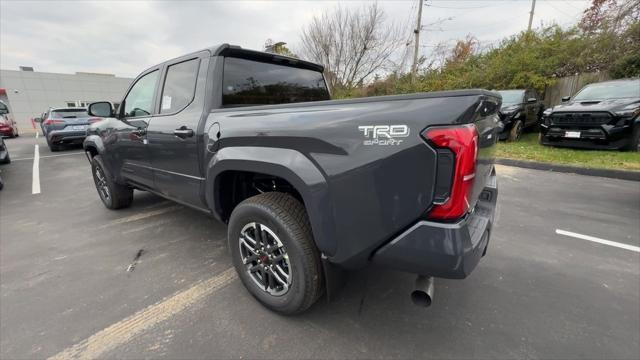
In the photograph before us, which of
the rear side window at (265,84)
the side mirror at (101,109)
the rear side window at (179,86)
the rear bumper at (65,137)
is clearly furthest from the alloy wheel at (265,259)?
the rear bumper at (65,137)

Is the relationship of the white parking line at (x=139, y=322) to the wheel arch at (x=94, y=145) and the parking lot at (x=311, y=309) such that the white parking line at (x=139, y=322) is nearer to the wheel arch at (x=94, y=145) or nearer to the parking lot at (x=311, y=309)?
the parking lot at (x=311, y=309)

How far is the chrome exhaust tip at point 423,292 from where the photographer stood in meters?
1.61

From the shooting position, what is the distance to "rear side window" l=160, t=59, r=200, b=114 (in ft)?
8.63

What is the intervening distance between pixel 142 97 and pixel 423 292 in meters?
3.52

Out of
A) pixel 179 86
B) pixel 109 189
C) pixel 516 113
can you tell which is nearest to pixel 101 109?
pixel 109 189

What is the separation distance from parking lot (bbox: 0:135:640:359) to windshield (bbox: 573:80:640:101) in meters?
4.70

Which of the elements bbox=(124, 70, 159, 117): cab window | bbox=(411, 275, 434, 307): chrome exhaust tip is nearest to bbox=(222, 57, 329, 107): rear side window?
bbox=(124, 70, 159, 117): cab window

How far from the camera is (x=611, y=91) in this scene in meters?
7.14

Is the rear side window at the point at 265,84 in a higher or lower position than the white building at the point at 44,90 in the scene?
lower

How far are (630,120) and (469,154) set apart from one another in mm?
7768

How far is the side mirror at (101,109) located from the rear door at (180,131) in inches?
56.5

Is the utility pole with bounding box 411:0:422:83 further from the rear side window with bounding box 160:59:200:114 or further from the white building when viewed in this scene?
the white building

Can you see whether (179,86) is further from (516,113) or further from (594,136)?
(516,113)

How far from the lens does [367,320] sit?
2.10m
